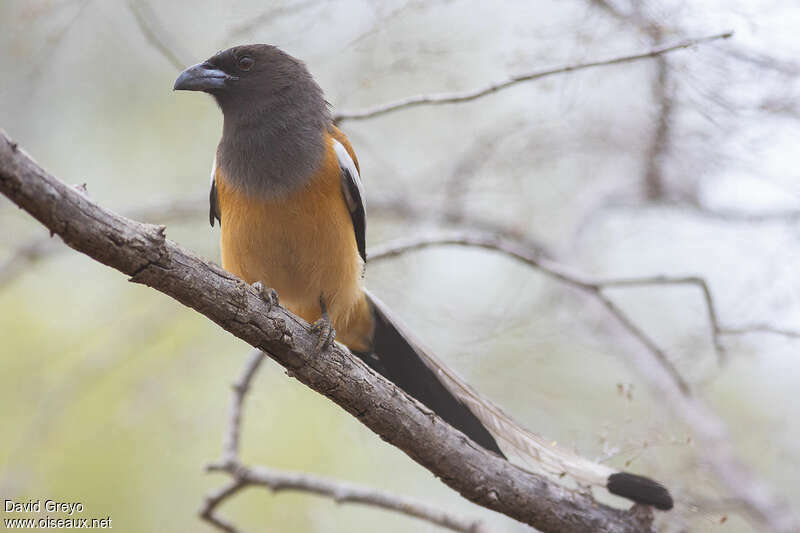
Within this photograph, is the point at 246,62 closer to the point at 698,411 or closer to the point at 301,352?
the point at 301,352

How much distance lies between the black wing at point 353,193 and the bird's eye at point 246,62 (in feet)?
2.35

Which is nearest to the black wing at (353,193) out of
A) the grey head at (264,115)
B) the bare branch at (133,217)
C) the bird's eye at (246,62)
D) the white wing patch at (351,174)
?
the white wing patch at (351,174)

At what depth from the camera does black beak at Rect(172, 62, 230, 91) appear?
4.45 meters

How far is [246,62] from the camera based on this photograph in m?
4.70

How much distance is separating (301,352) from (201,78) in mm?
1886

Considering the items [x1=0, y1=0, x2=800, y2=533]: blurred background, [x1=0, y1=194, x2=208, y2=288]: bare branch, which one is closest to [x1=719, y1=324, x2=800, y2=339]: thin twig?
[x1=0, y1=0, x2=800, y2=533]: blurred background

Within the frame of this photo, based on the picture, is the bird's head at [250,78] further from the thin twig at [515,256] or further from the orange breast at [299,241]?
the thin twig at [515,256]

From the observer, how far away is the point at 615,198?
691cm

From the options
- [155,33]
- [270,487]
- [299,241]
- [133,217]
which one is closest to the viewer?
[299,241]

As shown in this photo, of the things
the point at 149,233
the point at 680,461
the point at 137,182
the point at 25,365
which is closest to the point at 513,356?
the point at 680,461

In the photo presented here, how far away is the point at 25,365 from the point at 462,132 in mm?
3757

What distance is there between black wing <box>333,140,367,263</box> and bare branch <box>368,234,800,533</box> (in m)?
0.22

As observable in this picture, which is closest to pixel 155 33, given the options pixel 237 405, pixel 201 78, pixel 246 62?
pixel 201 78

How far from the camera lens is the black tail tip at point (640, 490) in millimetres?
3865
